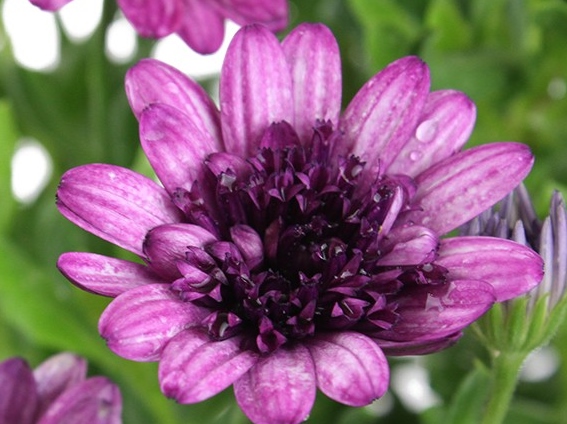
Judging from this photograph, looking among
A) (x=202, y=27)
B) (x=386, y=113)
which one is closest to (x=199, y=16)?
(x=202, y=27)

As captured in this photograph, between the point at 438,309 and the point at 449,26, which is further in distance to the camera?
the point at 449,26

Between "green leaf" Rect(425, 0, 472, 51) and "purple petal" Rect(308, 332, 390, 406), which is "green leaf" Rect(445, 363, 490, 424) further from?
"green leaf" Rect(425, 0, 472, 51)

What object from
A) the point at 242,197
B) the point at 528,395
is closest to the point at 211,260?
the point at 242,197

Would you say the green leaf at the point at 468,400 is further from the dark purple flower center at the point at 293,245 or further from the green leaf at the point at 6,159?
the green leaf at the point at 6,159

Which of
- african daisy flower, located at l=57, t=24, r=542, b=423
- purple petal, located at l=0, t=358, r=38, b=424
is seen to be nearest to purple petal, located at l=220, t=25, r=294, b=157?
african daisy flower, located at l=57, t=24, r=542, b=423

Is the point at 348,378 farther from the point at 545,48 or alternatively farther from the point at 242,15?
the point at 545,48

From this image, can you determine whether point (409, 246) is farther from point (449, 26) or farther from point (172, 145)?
point (449, 26)
